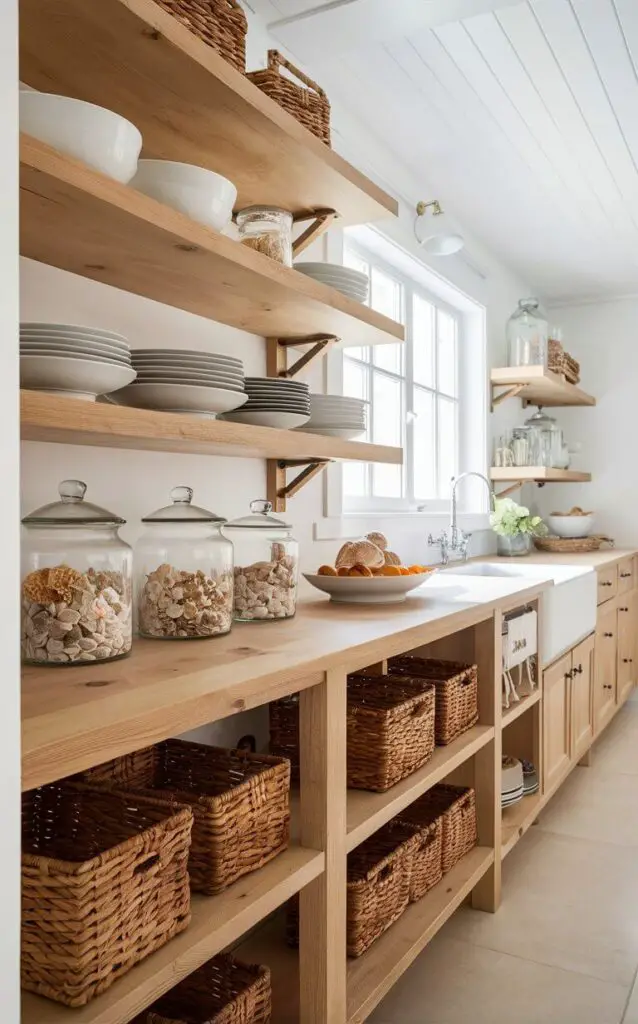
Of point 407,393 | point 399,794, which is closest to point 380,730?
point 399,794

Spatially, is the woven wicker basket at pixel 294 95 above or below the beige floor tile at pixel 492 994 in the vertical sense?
above

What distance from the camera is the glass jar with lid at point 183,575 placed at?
5.03 ft

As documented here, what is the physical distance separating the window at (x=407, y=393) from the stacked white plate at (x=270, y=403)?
4.39ft

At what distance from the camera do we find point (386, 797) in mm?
1719

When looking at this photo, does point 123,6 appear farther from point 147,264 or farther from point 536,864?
point 536,864

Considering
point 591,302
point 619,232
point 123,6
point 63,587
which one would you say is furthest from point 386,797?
point 591,302

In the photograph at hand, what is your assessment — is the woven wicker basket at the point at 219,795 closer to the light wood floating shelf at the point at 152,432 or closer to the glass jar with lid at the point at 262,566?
the glass jar with lid at the point at 262,566

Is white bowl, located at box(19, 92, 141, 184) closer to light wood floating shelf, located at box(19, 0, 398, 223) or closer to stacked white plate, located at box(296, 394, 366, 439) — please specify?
light wood floating shelf, located at box(19, 0, 398, 223)

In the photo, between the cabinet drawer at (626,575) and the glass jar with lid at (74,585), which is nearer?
the glass jar with lid at (74,585)

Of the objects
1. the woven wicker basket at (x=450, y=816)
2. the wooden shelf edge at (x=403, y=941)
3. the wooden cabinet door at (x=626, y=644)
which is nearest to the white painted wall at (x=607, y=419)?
the wooden cabinet door at (x=626, y=644)

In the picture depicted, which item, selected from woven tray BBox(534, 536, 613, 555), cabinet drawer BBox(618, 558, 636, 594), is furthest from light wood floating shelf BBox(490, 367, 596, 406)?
cabinet drawer BBox(618, 558, 636, 594)

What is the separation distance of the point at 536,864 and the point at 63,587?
2054mm

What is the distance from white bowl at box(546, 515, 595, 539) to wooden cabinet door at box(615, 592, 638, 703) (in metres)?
0.48

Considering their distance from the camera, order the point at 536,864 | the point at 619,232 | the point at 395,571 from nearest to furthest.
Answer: the point at 395,571
the point at 536,864
the point at 619,232
